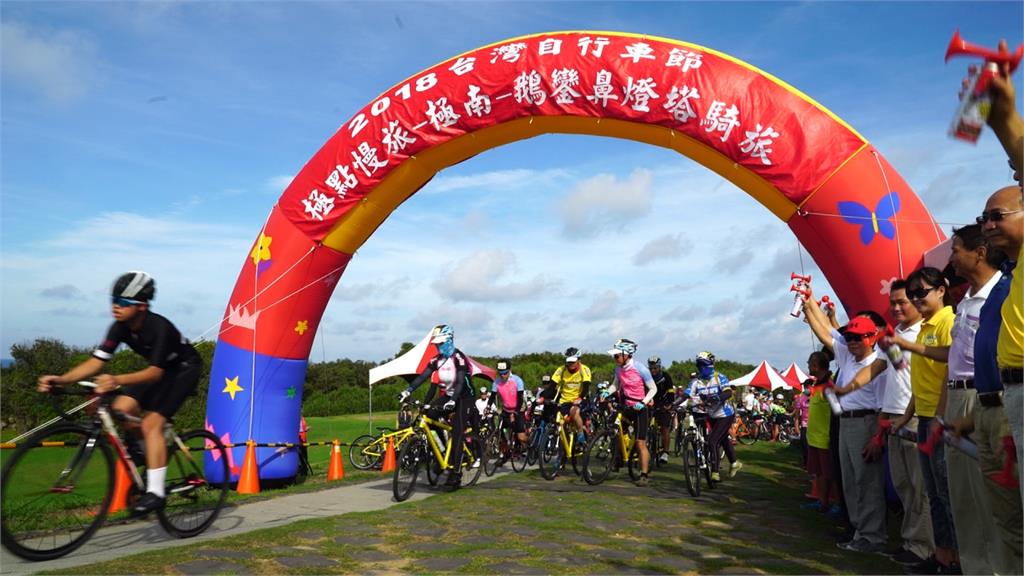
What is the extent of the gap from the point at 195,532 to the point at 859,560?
556 centimetres

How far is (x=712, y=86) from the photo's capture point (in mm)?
9328

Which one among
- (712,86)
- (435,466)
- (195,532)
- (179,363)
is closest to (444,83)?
(712,86)

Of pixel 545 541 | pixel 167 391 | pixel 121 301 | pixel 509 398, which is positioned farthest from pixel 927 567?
pixel 509 398

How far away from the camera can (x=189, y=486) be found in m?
6.08

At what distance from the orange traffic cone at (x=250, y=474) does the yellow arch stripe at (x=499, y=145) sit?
3.22m

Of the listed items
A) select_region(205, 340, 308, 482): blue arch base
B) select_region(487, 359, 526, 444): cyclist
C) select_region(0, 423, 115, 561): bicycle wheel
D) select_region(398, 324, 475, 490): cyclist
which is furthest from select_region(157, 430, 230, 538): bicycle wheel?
select_region(487, 359, 526, 444): cyclist

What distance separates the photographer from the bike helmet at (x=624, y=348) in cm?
1134

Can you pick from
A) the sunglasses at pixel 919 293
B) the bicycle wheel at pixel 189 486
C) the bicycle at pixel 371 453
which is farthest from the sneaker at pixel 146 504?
the bicycle at pixel 371 453

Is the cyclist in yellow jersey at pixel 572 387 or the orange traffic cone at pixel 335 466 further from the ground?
the cyclist in yellow jersey at pixel 572 387

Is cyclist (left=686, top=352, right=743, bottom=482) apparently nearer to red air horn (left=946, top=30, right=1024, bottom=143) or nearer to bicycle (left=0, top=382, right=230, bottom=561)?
bicycle (left=0, top=382, right=230, bottom=561)

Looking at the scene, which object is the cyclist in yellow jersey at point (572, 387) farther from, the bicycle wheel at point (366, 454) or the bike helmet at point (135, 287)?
the bike helmet at point (135, 287)

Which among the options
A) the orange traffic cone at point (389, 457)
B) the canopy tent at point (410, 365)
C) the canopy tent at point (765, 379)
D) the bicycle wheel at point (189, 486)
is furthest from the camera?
the canopy tent at point (765, 379)

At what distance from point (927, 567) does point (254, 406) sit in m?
8.77

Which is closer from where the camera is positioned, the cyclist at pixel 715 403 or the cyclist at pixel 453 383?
the cyclist at pixel 453 383
